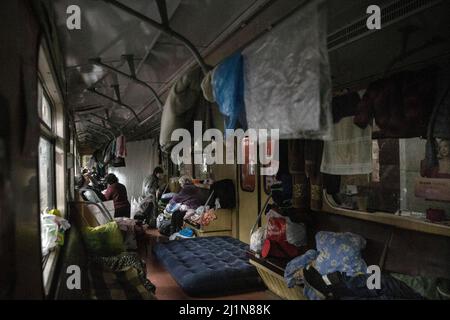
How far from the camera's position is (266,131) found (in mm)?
1861

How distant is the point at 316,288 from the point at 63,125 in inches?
136

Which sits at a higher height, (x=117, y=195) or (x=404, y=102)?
(x=404, y=102)

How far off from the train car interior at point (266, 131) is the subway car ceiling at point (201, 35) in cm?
1

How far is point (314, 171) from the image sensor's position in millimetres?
3443

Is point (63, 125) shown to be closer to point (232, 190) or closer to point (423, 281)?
point (232, 190)

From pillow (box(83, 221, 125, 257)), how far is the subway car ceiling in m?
1.78

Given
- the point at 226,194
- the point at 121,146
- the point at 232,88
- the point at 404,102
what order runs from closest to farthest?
1. the point at 232,88
2. the point at 404,102
3. the point at 226,194
4. the point at 121,146

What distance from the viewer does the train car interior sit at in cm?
139

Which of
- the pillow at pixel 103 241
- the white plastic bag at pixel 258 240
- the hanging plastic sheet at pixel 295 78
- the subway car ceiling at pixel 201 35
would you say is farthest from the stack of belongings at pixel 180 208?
the hanging plastic sheet at pixel 295 78

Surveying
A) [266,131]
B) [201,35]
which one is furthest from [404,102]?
[201,35]

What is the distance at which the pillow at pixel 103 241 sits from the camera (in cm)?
321

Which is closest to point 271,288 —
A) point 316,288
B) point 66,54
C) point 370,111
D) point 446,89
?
point 316,288

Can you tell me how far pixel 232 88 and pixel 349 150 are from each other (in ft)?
5.00

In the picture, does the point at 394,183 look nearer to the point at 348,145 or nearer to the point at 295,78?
the point at 348,145
